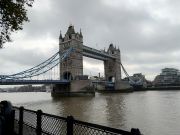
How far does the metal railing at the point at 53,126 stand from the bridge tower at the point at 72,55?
62216mm

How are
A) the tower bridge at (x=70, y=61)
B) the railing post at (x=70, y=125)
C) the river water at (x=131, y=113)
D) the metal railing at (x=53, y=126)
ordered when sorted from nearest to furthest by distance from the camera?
the metal railing at (x=53, y=126) < the railing post at (x=70, y=125) < the river water at (x=131, y=113) < the tower bridge at (x=70, y=61)

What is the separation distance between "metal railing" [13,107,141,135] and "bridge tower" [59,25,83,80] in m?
62.2

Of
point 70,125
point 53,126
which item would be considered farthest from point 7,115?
point 70,125

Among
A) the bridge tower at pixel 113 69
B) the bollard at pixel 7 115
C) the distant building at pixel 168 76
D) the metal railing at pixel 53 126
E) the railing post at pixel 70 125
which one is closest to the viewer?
the metal railing at pixel 53 126

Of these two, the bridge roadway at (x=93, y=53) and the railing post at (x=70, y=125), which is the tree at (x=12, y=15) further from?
the bridge roadway at (x=93, y=53)

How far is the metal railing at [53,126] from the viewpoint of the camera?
3621 mm

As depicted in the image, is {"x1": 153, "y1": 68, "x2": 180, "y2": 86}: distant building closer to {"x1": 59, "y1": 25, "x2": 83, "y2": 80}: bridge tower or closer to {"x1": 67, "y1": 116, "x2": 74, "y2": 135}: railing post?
{"x1": 59, "y1": 25, "x2": 83, "y2": 80}: bridge tower

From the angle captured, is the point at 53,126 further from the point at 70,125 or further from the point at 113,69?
the point at 113,69

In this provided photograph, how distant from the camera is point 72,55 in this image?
234 ft

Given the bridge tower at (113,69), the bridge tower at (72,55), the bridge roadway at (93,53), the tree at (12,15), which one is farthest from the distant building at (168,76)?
the tree at (12,15)

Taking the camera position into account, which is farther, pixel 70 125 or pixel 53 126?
pixel 53 126

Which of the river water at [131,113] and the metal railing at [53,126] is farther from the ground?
the metal railing at [53,126]

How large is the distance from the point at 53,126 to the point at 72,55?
6659cm

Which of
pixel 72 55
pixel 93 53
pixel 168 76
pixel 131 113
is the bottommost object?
pixel 131 113
